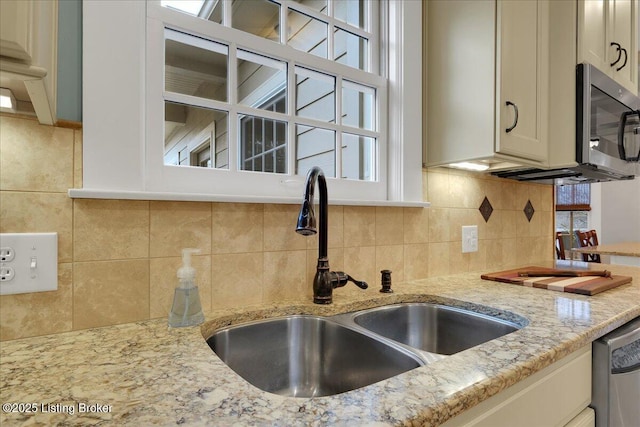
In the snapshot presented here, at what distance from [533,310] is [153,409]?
3.22ft

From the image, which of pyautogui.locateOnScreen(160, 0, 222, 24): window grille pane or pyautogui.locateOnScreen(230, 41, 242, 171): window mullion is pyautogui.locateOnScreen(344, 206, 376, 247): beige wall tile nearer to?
pyautogui.locateOnScreen(230, 41, 242, 171): window mullion

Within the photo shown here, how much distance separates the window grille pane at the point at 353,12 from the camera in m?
1.41

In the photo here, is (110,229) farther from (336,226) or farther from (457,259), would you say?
(457,259)

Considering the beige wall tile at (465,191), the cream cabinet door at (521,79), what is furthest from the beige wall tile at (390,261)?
the cream cabinet door at (521,79)

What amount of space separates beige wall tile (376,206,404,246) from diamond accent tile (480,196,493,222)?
59cm

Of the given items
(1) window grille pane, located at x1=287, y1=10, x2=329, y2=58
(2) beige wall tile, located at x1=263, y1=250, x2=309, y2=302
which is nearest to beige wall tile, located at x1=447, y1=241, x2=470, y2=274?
(2) beige wall tile, located at x1=263, y1=250, x2=309, y2=302

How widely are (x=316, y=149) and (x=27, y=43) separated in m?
1.02

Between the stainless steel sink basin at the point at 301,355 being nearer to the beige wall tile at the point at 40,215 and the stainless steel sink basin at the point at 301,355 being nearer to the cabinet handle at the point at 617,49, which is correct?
the beige wall tile at the point at 40,215

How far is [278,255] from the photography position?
1.04 meters

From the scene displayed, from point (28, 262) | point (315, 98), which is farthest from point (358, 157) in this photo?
point (28, 262)

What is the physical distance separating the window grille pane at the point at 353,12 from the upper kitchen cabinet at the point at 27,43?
1178mm

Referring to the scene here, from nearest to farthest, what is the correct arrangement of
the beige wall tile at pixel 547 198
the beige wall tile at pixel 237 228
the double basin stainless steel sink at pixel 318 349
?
the double basin stainless steel sink at pixel 318 349
the beige wall tile at pixel 237 228
the beige wall tile at pixel 547 198

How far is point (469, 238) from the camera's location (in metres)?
1.60

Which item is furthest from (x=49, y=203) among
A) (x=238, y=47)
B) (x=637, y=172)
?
(x=637, y=172)
